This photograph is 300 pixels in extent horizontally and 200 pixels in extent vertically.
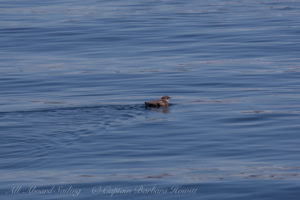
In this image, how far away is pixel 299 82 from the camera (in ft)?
74.8

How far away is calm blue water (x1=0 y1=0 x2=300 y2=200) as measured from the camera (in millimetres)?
14133

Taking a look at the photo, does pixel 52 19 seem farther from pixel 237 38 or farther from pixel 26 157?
pixel 26 157

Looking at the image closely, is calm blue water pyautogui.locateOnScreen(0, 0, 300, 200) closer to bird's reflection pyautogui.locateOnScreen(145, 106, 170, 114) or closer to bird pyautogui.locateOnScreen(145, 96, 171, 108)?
bird's reflection pyautogui.locateOnScreen(145, 106, 170, 114)

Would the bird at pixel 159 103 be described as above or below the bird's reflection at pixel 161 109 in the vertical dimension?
above

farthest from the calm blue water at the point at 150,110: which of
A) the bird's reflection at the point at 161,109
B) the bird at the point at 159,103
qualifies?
the bird at the point at 159,103

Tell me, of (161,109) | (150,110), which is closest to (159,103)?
(161,109)

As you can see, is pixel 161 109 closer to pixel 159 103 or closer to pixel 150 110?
pixel 159 103

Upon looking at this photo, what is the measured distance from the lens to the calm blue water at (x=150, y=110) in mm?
14133

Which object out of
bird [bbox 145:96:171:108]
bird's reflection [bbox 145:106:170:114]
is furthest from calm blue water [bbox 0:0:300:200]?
bird [bbox 145:96:171:108]

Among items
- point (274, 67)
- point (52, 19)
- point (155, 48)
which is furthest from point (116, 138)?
point (52, 19)

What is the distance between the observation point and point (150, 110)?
63.8ft

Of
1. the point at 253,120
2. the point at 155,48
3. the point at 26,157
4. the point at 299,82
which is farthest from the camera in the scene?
the point at 155,48

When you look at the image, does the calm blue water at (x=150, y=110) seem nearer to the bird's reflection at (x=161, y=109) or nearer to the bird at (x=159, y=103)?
the bird's reflection at (x=161, y=109)

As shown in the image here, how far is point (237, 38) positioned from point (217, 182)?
17.8 meters
